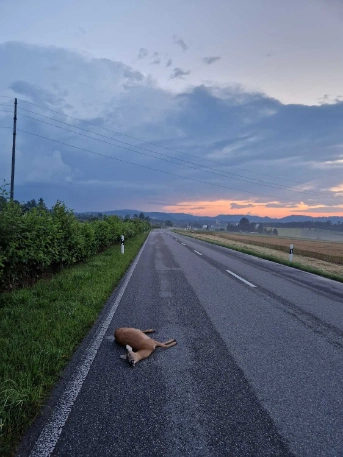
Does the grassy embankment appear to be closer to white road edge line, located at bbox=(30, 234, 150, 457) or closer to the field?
white road edge line, located at bbox=(30, 234, 150, 457)

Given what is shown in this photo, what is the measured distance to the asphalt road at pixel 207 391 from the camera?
7.94 feet

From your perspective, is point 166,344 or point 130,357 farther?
point 166,344

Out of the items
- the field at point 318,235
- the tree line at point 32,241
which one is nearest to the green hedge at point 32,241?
the tree line at point 32,241

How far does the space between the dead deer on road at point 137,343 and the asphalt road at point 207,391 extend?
89 millimetres

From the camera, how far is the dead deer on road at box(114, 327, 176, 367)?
394 centimetres

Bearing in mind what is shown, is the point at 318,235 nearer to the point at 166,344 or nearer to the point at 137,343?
the point at 166,344

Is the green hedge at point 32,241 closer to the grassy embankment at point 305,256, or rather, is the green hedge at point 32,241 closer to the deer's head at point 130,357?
the deer's head at point 130,357

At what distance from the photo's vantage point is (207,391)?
10.4 ft

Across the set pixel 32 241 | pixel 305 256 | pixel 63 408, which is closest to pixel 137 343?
pixel 63 408

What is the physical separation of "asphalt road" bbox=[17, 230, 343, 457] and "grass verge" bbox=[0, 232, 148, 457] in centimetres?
15

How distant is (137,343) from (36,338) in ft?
4.73

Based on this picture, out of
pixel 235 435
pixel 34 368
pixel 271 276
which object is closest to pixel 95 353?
pixel 34 368

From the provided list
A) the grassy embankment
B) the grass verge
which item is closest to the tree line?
the grass verge

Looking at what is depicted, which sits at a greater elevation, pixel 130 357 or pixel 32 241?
pixel 32 241
